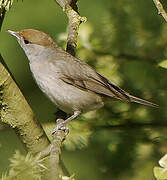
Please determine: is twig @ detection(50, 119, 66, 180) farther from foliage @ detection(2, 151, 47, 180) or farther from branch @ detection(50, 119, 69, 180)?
foliage @ detection(2, 151, 47, 180)

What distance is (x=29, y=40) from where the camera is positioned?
384 cm

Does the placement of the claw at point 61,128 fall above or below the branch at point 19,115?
below

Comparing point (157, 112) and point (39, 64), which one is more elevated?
point (39, 64)

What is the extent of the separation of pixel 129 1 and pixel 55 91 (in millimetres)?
941

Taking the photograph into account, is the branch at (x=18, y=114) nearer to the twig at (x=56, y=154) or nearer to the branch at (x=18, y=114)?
the branch at (x=18, y=114)

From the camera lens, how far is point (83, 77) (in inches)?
148

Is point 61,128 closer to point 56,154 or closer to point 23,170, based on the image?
point 56,154

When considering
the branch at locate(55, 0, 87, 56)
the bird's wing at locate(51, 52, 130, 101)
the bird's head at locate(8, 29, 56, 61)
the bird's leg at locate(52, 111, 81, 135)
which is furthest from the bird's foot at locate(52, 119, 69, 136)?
the bird's head at locate(8, 29, 56, 61)

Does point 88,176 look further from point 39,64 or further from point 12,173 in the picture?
point 12,173

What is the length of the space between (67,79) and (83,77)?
0.14m

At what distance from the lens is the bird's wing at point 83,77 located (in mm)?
3650

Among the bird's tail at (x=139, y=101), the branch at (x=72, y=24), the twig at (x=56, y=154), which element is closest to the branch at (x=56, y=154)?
the twig at (x=56, y=154)

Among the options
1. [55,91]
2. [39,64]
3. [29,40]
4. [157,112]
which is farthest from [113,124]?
[29,40]

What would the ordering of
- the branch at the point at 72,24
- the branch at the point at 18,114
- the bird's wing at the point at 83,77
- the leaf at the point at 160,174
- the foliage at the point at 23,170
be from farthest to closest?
1. the bird's wing at the point at 83,77
2. the branch at the point at 72,24
3. the branch at the point at 18,114
4. the leaf at the point at 160,174
5. the foliage at the point at 23,170
